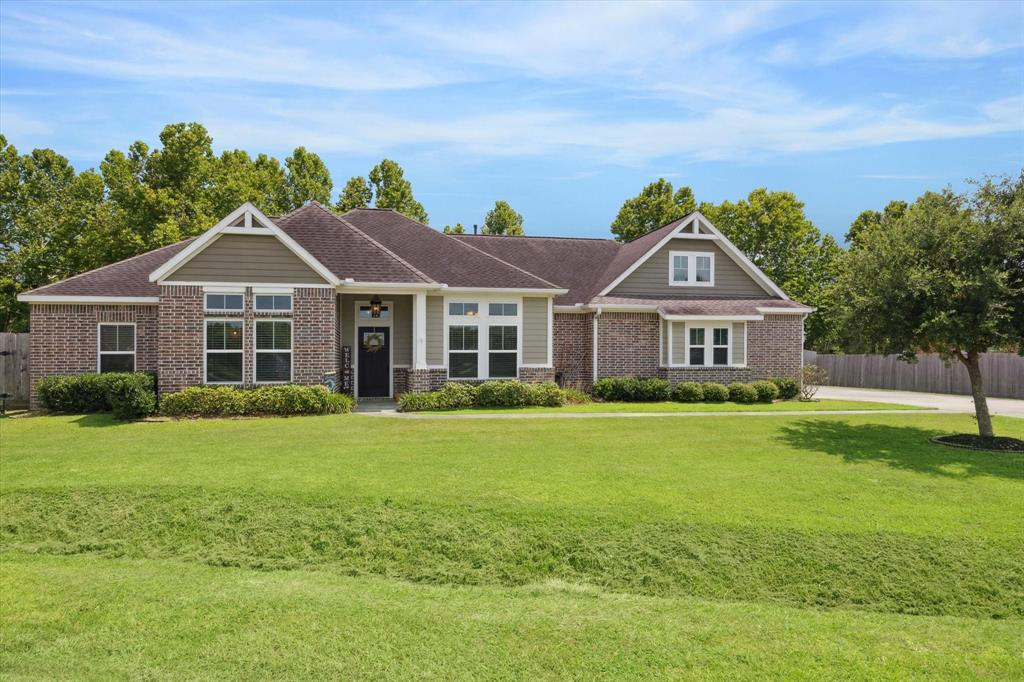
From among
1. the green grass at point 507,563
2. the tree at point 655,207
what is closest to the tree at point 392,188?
the tree at point 655,207

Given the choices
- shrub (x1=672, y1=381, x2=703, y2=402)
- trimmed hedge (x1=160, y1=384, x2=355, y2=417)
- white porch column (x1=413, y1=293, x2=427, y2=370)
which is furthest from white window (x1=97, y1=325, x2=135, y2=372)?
shrub (x1=672, y1=381, x2=703, y2=402)

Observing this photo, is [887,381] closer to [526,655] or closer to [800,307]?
[800,307]

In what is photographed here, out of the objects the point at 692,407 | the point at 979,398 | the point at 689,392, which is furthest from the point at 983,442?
the point at 689,392

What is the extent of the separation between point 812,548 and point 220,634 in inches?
248

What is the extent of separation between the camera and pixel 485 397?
18594 millimetres

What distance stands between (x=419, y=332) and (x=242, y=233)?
537 centimetres

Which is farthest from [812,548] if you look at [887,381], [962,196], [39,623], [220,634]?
[887,381]

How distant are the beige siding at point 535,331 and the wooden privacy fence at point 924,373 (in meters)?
13.5

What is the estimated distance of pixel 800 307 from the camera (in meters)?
23.3

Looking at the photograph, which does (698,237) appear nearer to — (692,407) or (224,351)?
(692,407)

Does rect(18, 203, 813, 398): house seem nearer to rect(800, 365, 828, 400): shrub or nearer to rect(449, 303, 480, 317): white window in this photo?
rect(449, 303, 480, 317): white window

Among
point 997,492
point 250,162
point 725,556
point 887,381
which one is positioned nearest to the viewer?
point 725,556

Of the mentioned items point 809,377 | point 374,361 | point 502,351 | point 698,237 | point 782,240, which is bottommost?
point 809,377

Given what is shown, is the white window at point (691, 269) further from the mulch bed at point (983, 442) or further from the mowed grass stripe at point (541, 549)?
the mowed grass stripe at point (541, 549)
